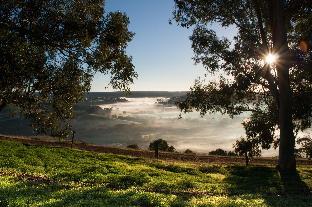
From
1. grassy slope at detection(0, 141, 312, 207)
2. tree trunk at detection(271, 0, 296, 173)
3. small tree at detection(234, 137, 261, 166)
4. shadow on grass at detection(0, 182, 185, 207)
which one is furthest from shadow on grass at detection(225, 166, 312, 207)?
shadow on grass at detection(0, 182, 185, 207)

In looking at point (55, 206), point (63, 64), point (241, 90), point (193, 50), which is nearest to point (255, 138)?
point (241, 90)

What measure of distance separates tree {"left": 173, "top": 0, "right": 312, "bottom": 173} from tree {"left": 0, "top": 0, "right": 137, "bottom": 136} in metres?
9.52

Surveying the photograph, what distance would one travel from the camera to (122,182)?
33.0 m

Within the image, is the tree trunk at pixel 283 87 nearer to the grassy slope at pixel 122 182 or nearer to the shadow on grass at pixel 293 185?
the shadow on grass at pixel 293 185

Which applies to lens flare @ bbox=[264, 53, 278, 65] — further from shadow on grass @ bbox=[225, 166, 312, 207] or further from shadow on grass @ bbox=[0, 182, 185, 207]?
shadow on grass @ bbox=[0, 182, 185, 207]

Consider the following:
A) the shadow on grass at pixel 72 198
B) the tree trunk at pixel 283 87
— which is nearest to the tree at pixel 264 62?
the tree trunk at pixel 283 87

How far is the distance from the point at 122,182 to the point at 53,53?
429 inches

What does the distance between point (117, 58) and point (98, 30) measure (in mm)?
2967

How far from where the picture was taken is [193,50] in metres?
Result: 45.8

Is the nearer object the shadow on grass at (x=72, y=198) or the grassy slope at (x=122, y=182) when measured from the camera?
the shadow on grass at (x=72, y=198)

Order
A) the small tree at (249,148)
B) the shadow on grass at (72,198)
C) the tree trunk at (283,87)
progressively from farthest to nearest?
the small tree at (249,148)
the tree trunk at (283,87)
the shadow on grass at (72,198)

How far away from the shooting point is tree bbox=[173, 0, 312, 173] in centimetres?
3994

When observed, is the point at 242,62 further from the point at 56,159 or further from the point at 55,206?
the point at 55,206

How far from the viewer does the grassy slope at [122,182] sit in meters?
23.0
